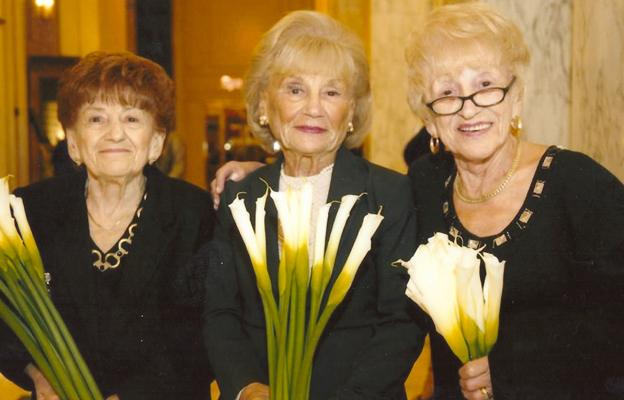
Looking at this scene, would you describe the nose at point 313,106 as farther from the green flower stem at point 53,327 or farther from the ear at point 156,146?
the green flower stem at point 53,327

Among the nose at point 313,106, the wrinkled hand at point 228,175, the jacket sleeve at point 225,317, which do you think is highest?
the nose at point 313,106

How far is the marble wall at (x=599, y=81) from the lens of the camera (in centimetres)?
254

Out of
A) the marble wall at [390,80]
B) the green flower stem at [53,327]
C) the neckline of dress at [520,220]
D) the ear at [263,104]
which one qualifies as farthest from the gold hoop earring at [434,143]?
the marble wall at [390,80]

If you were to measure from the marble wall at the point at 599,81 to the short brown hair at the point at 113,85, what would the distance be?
1.48m

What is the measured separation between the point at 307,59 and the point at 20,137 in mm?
7181

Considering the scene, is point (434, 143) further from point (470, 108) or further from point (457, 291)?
point (457, 291)

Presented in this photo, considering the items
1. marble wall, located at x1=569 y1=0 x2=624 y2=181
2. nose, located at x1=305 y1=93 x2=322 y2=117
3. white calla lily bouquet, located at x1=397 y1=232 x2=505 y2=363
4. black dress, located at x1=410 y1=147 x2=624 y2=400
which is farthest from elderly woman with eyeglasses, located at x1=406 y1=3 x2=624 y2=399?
marble wall, located at x1=569 y1=0 x2=624 y2=181

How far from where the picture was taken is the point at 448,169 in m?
2.20

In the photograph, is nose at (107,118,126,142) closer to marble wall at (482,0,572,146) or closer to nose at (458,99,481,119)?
nose at (458,99,481,119)

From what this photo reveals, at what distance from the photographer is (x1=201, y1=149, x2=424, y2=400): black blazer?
1883mm

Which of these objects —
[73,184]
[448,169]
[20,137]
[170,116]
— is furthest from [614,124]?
[20,137]

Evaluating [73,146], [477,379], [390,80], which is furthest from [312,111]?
[390,80]

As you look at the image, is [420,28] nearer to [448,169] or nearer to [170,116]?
[448,169]

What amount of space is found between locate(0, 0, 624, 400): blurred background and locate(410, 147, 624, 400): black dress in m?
0.80
